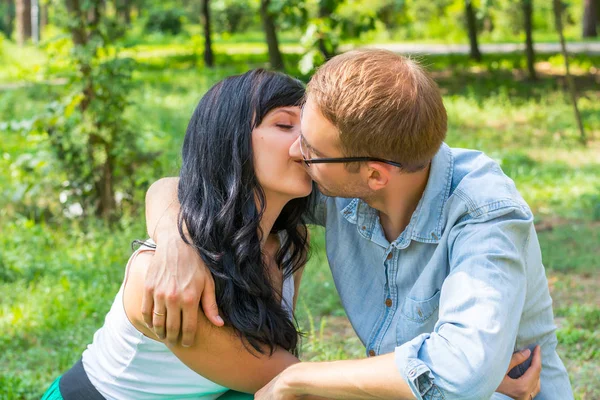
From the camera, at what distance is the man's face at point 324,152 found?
7.63ft

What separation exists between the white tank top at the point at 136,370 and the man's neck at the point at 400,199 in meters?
0.76

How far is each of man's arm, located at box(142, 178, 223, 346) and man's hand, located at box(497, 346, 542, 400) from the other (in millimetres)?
879

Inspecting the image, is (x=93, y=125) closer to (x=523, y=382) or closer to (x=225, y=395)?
(x=225, y=395)

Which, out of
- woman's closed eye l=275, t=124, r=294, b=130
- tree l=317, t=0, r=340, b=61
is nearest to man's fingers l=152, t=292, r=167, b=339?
woman's closed eye l=275, t=124, r=294, b=130

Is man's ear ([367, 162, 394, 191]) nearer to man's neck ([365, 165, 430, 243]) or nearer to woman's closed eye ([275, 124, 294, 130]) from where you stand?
man's neck ([365, 165, 430, 243])

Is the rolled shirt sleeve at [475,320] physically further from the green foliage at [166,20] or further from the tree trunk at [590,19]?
the green foliage at [166,20]

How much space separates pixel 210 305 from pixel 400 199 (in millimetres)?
695

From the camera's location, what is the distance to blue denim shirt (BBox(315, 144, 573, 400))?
2.01m

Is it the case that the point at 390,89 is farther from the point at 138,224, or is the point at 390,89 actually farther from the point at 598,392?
the point at 138,224

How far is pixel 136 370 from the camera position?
2.47 metres

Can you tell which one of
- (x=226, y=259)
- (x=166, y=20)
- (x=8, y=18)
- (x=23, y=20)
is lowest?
(x=8, y=18)

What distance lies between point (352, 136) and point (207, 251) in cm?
57

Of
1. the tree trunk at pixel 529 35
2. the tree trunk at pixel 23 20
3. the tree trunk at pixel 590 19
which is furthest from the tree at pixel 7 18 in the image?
the tree trunk at pixel 529 35

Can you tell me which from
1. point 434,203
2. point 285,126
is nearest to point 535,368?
point 434,203
